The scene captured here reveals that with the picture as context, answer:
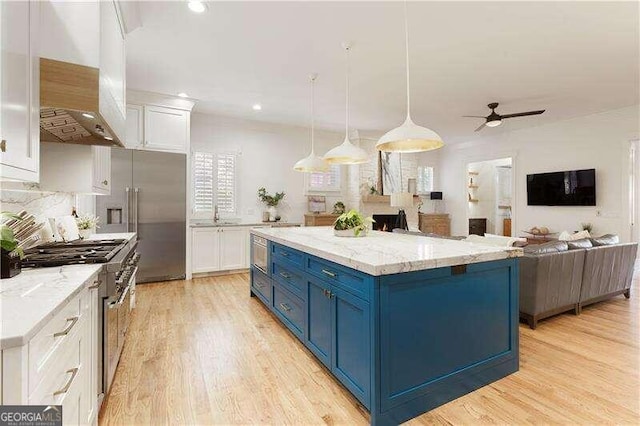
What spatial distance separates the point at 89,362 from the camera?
5.18ft

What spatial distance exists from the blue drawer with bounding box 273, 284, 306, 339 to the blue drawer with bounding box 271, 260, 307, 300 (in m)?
0.06

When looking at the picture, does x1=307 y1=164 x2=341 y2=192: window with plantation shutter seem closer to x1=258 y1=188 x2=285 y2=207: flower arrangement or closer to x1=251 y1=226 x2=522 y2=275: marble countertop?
x1=258 y1=188 x2=285 y2=207: flower arrangement

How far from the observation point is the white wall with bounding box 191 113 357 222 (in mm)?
5816

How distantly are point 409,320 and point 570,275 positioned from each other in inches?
105

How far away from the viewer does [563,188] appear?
6.02m

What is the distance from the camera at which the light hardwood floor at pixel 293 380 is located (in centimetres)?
180

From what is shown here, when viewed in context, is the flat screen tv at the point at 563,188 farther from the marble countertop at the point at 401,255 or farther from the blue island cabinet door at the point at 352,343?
the blue island cabinet door at the point at 352,343

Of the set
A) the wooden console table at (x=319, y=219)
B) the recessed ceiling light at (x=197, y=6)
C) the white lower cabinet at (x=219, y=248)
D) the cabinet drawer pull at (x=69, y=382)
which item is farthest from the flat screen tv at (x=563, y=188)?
the cabinet drawer pull at (x=69, y=382)

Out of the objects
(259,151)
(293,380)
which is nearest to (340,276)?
(293,380)

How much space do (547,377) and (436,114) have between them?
180 inches

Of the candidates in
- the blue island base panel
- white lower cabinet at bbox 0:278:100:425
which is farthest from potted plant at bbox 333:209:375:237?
white lower cabinet at bbox 0:278:100:425

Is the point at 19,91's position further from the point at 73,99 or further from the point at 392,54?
the point at 392,54

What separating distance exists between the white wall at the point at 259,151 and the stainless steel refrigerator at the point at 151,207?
1.10 meters

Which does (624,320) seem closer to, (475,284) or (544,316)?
(544,316)
